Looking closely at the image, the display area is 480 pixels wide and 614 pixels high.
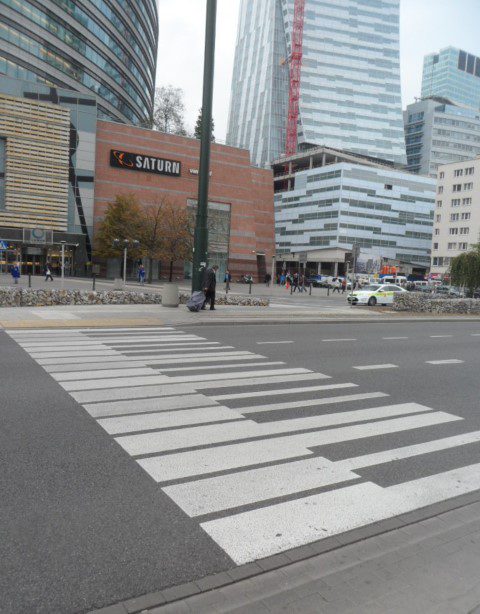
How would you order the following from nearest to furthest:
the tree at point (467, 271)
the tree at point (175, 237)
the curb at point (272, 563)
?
the curb at point (272, 563), the tree at point (467, 271), the tree at point (175, 237)

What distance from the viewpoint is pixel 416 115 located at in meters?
148

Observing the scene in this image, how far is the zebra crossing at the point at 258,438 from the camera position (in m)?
3.80

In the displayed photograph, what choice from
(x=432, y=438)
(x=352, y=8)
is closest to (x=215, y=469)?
(x=432, y=438)

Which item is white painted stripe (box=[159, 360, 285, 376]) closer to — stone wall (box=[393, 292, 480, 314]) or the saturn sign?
stone wall (box=[393, 292, 480, 314])

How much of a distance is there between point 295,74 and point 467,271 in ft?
312

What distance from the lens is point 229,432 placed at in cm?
555

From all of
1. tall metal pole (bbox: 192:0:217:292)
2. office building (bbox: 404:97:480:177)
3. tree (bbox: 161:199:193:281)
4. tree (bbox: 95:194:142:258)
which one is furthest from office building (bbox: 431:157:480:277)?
tall metal pole (bbox: 192:0:217:292)

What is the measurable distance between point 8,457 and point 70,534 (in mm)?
1640

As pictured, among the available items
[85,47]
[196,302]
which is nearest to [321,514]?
[196,302]

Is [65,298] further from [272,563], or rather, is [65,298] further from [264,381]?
[272,563]

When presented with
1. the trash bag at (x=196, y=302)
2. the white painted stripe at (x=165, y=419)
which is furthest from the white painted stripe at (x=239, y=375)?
the trash bag at (x=196, y=302)

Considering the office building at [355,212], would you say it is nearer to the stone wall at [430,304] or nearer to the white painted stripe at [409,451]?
the stone wall at [430,304]

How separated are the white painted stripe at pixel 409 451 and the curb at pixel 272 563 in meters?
0.90

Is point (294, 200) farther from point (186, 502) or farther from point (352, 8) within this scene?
point (186, 502)
